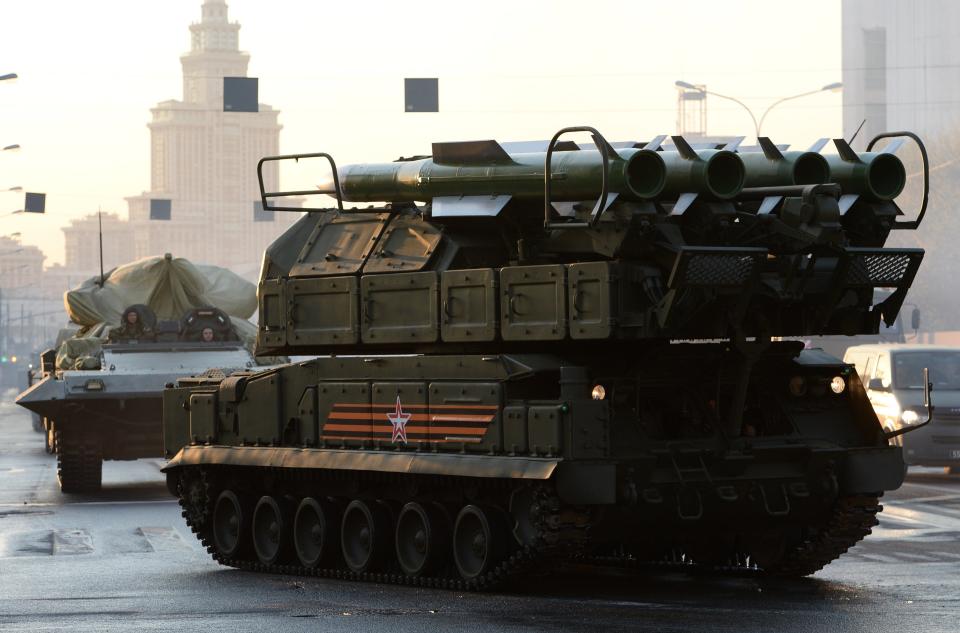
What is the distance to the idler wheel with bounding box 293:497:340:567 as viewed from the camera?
49.3 feet

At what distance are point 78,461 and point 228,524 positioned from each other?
8.84m

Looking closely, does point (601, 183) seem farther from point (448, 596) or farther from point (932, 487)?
point (932, 487)

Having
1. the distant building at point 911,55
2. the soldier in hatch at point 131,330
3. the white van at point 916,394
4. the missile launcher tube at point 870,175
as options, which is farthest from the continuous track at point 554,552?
the distant building at point 911,55

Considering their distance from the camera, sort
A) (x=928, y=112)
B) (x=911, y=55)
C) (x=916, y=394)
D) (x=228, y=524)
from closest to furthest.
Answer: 1. (x=228, y=524)
2. (x=916, y=394)
3. (x=928, y=112)
4. (x=911, y=55)

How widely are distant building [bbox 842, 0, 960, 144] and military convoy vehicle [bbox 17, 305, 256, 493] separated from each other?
4784 centimetres

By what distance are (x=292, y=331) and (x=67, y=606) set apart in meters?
3.39

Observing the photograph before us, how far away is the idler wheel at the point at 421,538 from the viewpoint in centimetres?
1395

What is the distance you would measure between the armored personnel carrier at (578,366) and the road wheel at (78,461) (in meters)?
9.46

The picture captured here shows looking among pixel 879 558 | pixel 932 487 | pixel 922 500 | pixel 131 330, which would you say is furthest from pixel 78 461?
pixel 879 558

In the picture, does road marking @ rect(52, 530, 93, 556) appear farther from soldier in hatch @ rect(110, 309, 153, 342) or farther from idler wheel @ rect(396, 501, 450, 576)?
soldier in hatch @ rect(110, 309, 153, 342)

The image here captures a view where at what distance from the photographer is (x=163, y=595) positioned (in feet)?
44.9

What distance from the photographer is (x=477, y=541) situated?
13633 mm

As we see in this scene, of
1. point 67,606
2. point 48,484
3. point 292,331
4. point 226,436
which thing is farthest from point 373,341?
point 48,484

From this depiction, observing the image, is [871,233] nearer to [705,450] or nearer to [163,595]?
[705,450]
